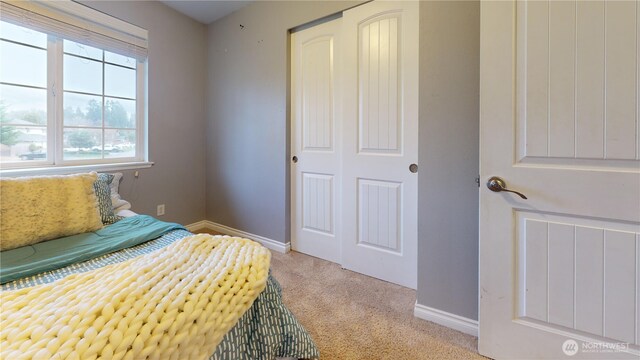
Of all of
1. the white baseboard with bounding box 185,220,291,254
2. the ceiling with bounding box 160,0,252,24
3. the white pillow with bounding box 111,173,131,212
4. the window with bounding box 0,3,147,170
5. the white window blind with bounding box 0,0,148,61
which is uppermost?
the ceiling with bounding box 160,0,252,24

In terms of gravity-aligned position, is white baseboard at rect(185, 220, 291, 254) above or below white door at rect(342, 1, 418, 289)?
below

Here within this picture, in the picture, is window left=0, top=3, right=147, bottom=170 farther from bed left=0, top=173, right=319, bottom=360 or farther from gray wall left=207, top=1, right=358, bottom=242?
bed left=0, top=173, right=319, bottom=360

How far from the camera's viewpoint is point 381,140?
2025mm

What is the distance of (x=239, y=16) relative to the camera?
280cm

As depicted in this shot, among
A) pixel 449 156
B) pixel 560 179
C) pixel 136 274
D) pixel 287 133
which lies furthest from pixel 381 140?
pixel 136 274

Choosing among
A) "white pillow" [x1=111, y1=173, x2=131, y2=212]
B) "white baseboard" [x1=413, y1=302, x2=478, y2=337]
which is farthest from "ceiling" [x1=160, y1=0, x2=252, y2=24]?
"white baseboard" [x1=413, y1=302, x2=478, y2=337]

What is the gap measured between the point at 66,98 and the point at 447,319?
127 inches

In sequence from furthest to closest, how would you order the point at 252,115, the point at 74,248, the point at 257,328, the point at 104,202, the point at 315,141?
the point at 252,115, the point at 315,141, the point at 104,202, the point at 74,248, the point at 257,328

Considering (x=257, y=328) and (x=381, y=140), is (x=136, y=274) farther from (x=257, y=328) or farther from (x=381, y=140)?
(x=381, y=140)

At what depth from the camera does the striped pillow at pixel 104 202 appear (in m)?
1.66

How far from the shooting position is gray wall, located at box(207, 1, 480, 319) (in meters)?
1.47

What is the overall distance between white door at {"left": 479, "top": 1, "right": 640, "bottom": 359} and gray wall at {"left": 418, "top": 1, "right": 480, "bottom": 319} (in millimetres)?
177

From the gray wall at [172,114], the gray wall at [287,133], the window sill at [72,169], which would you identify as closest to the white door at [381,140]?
the gray wall at [287,133]

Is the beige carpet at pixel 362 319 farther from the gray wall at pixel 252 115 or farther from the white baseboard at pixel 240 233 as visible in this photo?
the gray wall at pixel 252 115
